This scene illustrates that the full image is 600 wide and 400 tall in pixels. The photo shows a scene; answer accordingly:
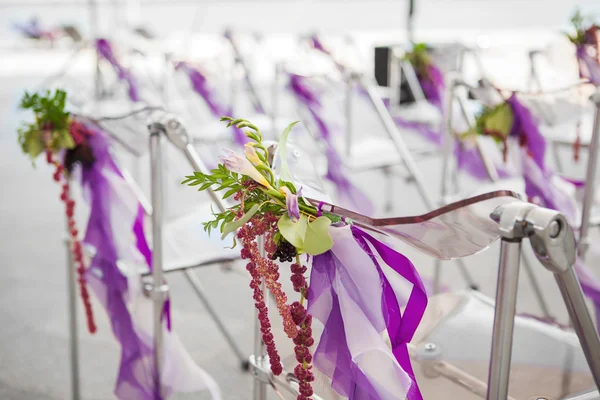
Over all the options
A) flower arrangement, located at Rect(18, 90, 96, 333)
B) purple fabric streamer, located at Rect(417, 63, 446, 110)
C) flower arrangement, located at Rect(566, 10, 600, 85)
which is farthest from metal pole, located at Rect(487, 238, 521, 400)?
purple fabric streamer, located at Rect(417, 63, 446, 110)

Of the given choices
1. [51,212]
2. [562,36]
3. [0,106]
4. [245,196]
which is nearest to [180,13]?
[0,106]

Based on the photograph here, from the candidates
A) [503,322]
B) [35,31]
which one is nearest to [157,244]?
[503,322]

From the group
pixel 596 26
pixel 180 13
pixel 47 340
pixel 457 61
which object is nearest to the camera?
pixel 47 340

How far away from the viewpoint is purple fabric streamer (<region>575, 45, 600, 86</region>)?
273 cm

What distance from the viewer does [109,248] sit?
1627mm

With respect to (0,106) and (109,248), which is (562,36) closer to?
(109,248)

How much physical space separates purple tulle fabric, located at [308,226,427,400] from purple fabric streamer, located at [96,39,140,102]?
2940mm

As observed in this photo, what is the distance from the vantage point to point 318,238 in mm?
803

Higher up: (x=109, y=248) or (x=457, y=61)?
(x=457, y=61)

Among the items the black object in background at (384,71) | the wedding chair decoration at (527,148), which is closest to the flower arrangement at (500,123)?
the wedding chair decoration at (527,148)

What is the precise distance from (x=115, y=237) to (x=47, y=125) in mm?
312

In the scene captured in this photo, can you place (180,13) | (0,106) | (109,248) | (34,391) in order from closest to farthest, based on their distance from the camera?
1. (109,248)
2. (34,391)
3. (0,106)
4. (180,13)

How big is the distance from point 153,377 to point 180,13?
718 cm

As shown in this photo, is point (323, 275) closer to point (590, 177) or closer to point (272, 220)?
point (272, 220)
